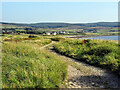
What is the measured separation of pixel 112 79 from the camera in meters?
8.00

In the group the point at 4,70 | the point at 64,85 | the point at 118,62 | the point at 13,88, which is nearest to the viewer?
the point at 13,88

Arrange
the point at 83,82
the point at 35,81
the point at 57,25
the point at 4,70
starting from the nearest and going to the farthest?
the point at 35,81, the point at 4,70, the point at 83,82, the point at 57,25

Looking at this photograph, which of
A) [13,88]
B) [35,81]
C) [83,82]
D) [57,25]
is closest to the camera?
[13,88]

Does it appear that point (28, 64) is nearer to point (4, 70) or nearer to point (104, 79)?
point (4, 70)

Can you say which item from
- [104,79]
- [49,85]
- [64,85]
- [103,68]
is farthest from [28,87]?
[103,68]

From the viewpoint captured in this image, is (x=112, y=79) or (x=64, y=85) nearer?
(x=64, y=85)

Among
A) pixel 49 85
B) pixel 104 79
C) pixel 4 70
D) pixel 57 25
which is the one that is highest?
pixel 57 25

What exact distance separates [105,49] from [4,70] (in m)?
10.6

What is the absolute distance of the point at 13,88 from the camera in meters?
4.51

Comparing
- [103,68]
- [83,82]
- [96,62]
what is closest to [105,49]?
[96,62]

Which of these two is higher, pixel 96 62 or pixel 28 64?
pixel 28 64

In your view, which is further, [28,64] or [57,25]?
[57,25]

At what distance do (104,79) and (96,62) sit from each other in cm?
359

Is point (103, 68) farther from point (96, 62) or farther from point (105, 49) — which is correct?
point (105, 49)
